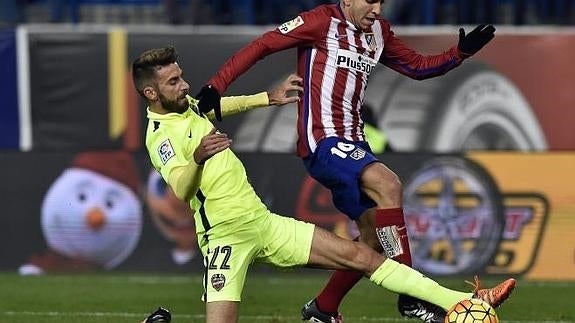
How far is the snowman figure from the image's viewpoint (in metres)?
14.0

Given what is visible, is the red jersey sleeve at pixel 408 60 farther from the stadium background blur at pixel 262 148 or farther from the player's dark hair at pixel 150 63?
the stadium background blur at pixel 262 148

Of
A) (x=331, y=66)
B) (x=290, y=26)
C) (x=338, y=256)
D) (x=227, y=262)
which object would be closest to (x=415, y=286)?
(x=338, y=256)

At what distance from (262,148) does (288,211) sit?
8.32 ft

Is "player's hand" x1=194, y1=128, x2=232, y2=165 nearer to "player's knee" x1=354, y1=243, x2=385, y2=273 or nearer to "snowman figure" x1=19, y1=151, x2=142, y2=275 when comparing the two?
"player's knee" x1=354, y1=243, x2=385, y2=273

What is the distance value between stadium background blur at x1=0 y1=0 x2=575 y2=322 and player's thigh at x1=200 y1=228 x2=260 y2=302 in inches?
104

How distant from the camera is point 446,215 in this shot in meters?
13.7

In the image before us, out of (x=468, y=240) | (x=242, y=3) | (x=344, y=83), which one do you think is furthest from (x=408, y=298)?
(x=242, y=3)

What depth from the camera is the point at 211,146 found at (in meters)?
7.52

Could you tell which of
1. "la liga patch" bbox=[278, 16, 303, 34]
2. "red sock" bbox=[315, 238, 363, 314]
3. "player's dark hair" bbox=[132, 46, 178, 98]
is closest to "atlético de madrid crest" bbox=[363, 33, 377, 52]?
"la liga patch" bbox=[278, 16, 303, 34]

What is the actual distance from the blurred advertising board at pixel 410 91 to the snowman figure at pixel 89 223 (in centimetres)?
253

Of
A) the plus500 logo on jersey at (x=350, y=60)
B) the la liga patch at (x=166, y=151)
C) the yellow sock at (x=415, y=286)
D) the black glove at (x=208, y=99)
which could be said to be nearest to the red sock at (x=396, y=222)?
the yellow sock at (x=415, y=286)

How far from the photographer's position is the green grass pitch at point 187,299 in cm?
1051

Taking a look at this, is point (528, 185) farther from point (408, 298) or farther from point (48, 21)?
point (48, 21)

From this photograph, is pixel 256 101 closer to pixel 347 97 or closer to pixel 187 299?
pixel 347 97
